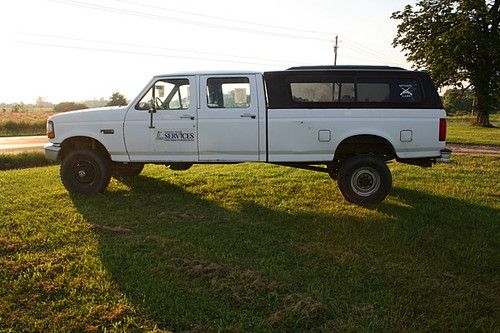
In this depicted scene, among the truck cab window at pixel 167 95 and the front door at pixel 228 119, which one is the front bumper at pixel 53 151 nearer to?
the truck cab window at pixel 167 95

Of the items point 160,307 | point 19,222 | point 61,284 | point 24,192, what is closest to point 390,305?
point 160,307

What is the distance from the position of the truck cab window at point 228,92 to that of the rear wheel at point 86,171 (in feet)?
7.14

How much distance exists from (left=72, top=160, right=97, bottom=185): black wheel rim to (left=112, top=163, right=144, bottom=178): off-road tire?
0.40 meters

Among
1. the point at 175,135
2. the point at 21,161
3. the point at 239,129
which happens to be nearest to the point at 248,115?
the point at 239,129

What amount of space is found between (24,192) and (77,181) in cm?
113

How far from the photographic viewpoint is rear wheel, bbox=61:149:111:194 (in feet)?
23.9

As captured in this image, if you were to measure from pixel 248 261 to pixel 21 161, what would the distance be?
12.0m

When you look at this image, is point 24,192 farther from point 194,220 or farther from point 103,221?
point 194,220

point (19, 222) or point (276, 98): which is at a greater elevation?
point (276, 98)

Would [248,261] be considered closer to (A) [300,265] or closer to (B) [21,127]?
(A) [300,265]

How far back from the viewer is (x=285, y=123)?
6715mm

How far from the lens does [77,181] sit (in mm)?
7434

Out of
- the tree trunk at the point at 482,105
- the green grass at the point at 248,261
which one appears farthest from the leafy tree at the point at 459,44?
the green grass at the point at 248,261

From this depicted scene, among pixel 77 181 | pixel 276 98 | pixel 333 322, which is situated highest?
pixel 276 98
